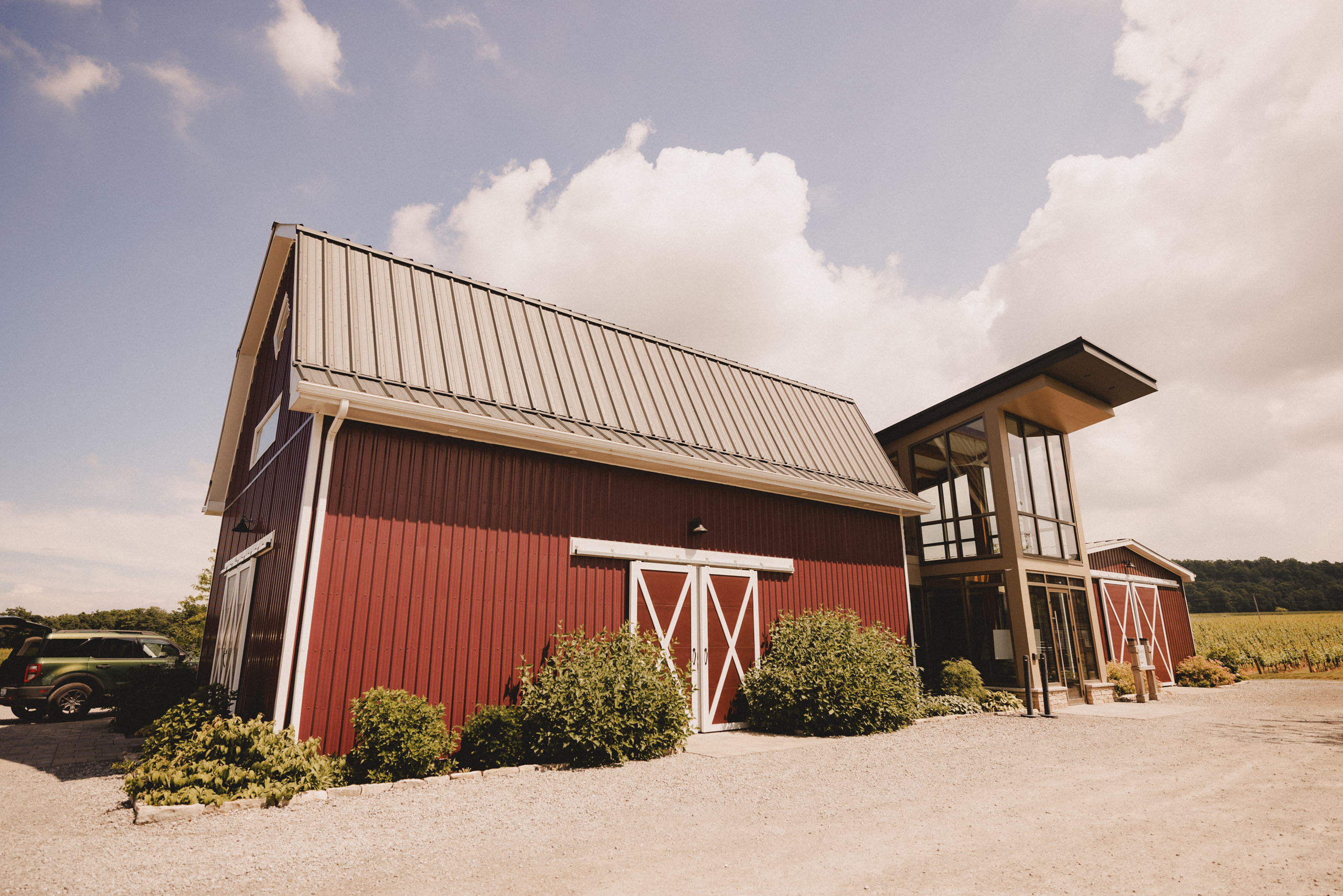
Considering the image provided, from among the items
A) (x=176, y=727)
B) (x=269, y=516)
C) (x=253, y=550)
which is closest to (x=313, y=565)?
(x=176, y=727)

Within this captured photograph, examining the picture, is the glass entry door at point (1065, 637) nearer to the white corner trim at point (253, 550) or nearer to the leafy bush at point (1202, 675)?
the leafy bush at point (1202, 675)

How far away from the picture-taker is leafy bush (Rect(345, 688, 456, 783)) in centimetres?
666

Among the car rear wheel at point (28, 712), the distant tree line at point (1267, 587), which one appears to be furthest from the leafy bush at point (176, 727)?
the distant tree line at point (1267, 587)

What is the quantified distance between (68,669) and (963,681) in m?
16.3

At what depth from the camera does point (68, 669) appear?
12.4 meters

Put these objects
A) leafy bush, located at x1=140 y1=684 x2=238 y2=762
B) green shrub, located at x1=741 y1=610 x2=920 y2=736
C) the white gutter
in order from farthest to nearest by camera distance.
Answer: green shrub, located at x1=741 y1=610 x2=920 y2=736
the white gutter
leafy bush, located at x1=140 y1=684 x2=238 y2=762

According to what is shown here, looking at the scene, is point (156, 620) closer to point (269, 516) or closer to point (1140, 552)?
point (269, 516)

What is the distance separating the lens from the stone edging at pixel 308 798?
5480mm

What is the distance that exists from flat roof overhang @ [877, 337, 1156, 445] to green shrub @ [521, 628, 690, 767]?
9944 mm

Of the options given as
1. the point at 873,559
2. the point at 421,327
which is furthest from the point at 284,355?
the point at 873,559

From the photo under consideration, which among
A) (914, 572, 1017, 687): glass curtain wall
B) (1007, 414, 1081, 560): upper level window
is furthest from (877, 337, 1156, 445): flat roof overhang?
(914, 572, 1017, 687): glass curtain wall

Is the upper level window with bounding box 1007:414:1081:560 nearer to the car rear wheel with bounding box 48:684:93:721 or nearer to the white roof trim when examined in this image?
the white roof trim

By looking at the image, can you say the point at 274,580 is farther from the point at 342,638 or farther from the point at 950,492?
the point at 950,492

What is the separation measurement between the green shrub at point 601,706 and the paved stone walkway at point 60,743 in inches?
203
